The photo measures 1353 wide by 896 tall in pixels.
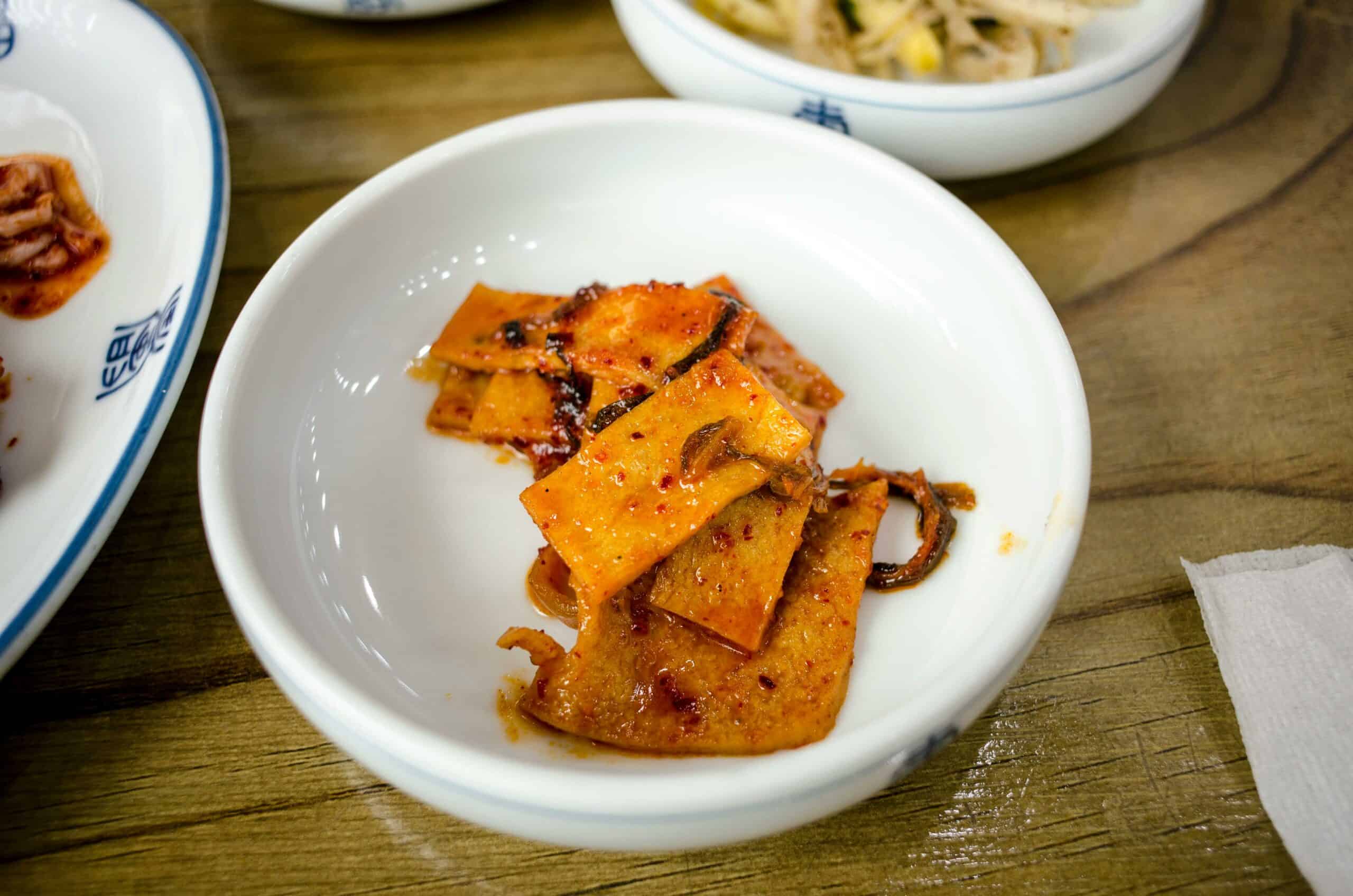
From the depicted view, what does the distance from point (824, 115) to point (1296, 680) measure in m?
1.26

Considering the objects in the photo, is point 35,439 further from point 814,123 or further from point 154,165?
point 814,123

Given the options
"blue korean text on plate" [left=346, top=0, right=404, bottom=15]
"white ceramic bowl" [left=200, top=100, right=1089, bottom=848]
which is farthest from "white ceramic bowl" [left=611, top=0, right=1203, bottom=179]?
"blue korean text on plate" [left=346, top=0, right=404, bottom=15]

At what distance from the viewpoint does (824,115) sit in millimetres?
1857

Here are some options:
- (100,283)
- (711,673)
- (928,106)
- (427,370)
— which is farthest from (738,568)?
(100,283)

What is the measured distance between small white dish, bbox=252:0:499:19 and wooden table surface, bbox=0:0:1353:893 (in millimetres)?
116

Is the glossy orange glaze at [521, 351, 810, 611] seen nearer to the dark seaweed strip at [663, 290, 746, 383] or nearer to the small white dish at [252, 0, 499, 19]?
the dark seaweed strip at [663, 290, 746, 383]

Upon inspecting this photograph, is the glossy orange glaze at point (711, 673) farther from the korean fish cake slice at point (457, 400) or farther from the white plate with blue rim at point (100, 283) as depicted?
the white plate with blue rim at point (100, 283)

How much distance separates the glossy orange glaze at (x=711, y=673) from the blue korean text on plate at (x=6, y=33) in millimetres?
1920

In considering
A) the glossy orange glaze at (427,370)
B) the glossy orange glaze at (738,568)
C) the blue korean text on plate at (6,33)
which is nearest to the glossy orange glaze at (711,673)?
the glossy orange glaze at (738,568)

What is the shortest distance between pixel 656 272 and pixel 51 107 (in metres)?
1.36

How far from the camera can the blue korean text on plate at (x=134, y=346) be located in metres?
1.49

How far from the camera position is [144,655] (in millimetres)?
1381

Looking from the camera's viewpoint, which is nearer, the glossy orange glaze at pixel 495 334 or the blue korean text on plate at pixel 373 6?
the glossy orange glaze at pixel 495 334

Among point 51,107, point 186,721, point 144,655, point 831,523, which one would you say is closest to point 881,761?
point 831,523
